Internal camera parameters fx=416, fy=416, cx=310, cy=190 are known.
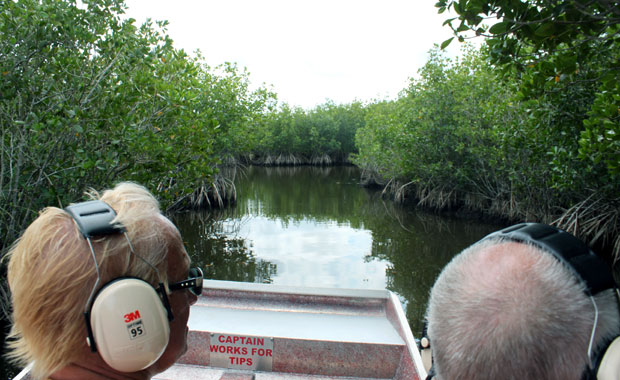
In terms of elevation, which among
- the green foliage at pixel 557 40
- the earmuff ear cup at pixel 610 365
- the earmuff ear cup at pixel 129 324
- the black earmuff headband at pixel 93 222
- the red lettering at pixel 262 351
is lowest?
the red lettering at pixel 262 351

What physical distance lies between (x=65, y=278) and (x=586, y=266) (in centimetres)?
112

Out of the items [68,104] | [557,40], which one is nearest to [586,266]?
[557,40]

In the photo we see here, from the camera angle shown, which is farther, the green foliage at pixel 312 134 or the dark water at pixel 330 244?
the green foliage at pixel 312 134

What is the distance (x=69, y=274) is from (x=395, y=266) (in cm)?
948

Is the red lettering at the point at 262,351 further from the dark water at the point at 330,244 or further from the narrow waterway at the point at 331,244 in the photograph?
the narrow waterway at the point at 331,244

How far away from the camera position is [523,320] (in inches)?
28.7

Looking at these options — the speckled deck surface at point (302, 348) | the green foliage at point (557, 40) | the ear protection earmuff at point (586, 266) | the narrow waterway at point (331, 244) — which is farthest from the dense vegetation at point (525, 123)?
the ear protection earmuff at point (586, 266)

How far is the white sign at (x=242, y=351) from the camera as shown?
3.30m

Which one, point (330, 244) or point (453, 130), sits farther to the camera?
point (453, 130)

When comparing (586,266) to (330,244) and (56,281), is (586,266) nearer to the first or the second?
(56,281)

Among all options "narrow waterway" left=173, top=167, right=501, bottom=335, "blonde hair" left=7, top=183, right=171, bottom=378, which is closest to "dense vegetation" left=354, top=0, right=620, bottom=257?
"narrow waterway" left=173, top=167, right=501, bottom=335

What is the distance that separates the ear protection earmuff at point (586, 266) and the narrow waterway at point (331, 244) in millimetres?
6313

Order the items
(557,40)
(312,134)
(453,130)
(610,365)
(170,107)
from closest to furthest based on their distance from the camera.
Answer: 1. (610,365)
2. (557,40)
3. (170,107)
4. (453,130)
5. (312,134)

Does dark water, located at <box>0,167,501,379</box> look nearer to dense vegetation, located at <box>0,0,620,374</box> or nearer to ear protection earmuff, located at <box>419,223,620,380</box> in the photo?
dense vegetation, located at <box>0,0,620,374</box>
